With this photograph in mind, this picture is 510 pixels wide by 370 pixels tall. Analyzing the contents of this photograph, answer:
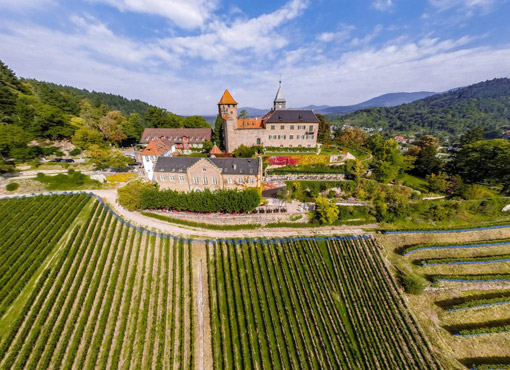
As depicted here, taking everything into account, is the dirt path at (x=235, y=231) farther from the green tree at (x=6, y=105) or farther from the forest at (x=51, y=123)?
the green tree at (x=6, y=105)

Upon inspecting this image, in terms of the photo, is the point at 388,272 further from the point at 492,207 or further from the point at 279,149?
the point at 279,149

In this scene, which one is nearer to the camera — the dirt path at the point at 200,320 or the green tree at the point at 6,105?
the dirt path at the point at 200,320

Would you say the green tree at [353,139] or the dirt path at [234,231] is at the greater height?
the green tree at [353,139]

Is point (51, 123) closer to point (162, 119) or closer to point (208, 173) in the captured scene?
point (162, 119)

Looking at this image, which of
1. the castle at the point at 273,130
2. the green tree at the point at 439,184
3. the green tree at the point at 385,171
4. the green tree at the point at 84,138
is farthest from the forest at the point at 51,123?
the green tree at the point at 439,184

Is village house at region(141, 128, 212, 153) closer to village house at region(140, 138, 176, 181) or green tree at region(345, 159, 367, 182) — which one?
village house at region(140, 138, 176, 181)

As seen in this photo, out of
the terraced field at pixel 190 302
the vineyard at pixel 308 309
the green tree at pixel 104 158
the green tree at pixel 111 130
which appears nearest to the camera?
the terraced field at pixel 190 302
